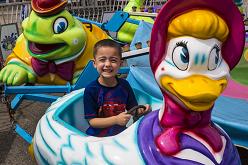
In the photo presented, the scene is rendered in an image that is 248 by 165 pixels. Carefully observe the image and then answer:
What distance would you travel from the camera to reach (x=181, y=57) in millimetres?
1265

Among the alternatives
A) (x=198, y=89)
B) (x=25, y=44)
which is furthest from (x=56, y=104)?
(x=25, y=44)

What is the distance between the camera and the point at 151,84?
288cm

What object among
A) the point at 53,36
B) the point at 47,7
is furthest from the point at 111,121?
the point at 47,7

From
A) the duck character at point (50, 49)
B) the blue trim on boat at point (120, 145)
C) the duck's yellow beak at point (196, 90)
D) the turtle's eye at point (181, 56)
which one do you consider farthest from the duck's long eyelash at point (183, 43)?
the duck character at point (50, 49)

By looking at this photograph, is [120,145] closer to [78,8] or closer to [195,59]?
[195,59]

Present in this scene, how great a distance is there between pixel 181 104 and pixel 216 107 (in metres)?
1.13

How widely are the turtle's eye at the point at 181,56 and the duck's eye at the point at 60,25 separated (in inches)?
74.5

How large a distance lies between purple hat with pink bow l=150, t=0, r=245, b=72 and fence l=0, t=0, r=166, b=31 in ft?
15.5

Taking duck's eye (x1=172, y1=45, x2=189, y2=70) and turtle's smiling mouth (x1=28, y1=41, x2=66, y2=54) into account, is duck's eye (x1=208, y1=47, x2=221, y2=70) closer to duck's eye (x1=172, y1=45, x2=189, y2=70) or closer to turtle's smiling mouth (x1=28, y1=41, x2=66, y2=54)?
duck's eye (x1=172, y1=45, x2=189, y2=70)

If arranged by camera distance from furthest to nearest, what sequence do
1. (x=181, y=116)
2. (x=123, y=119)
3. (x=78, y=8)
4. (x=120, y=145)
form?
(x=78, y=8)
(x=123, y=119)
(x=120, y=145)
(x=181, y=116)

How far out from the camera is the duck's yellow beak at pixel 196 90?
47.3 inches

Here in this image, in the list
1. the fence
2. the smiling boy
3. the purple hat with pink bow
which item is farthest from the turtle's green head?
the fence

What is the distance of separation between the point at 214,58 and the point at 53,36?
1.94 meters

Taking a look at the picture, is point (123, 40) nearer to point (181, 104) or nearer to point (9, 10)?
point (9, 10)
